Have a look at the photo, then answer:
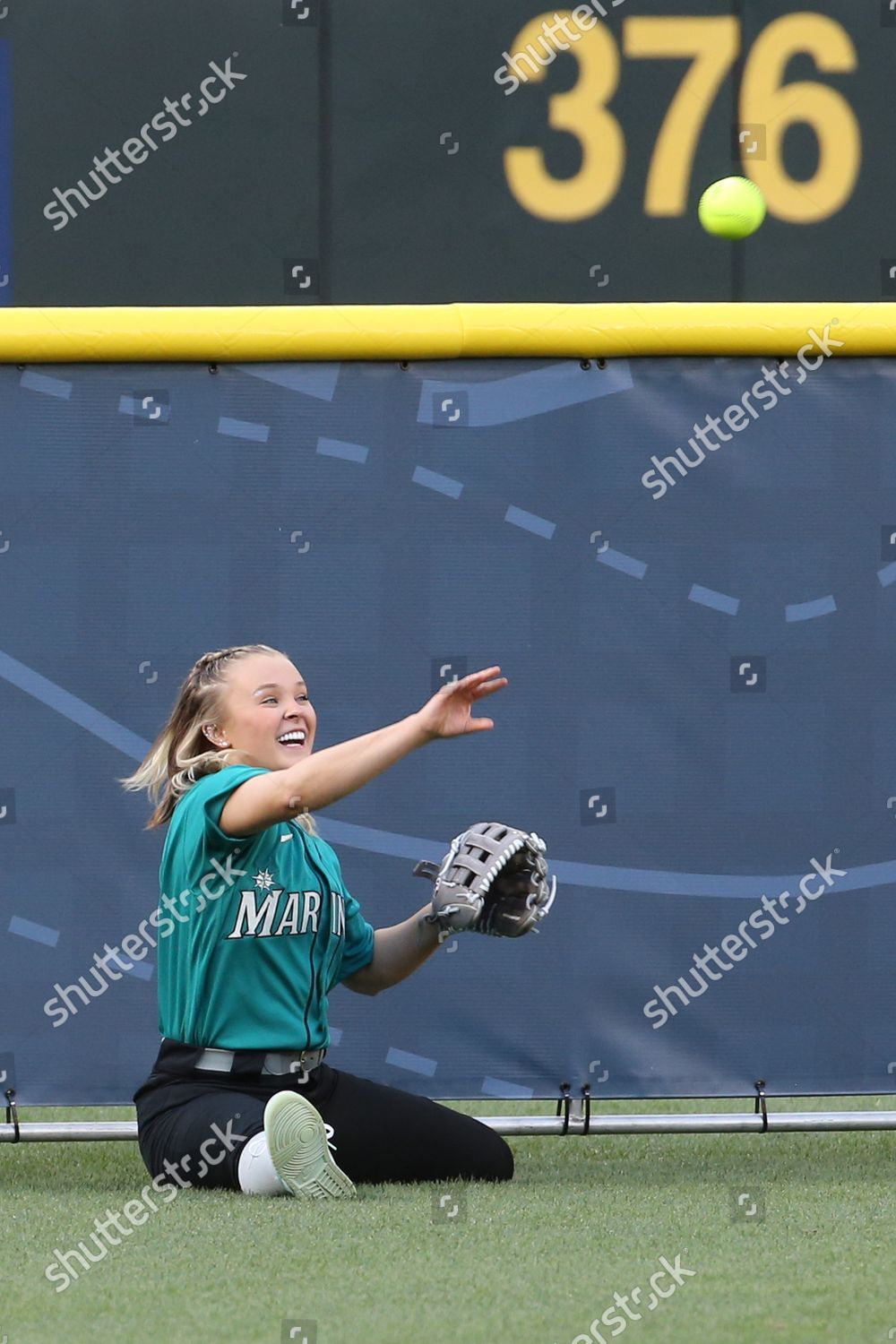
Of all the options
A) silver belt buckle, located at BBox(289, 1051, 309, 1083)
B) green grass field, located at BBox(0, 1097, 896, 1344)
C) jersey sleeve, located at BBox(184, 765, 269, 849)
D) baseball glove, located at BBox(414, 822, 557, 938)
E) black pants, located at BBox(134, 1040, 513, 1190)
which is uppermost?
jersey sleeve, located at BBox(184, 765, 269, 849)

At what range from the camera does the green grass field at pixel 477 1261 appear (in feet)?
7.29

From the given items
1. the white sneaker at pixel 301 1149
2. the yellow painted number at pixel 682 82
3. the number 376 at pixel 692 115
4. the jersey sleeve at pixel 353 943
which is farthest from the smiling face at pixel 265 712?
the yellow painted number at pixel 682 82

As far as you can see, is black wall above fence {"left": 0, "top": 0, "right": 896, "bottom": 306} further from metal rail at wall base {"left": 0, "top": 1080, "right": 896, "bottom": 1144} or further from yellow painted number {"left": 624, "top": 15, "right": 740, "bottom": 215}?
metal rail at wall base {"left": 0, "top": 1080, "right": 896, "bottom": 1144}

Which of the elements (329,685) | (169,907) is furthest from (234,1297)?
(329,685)

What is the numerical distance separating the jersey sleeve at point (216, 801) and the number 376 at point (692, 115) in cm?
386

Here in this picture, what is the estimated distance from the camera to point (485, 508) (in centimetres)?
356

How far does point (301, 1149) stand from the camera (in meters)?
2.90

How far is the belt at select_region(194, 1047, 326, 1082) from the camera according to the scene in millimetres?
3115

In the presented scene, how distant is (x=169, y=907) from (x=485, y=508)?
3.03 feet

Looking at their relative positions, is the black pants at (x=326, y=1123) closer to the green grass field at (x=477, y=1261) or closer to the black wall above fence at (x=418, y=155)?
the green grass field at (x=477, y=1261)

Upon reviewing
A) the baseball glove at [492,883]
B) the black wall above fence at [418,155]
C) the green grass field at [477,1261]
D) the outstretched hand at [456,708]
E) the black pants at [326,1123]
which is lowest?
the green grass field at [477,1261]

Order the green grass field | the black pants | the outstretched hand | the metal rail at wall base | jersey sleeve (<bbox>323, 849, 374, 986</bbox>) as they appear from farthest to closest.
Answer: the metal rail at wall base
jersey sleeve (<bbox>323, 849, 374, 986</bbox>)
the black pants
the outstretched hand
the green grass field

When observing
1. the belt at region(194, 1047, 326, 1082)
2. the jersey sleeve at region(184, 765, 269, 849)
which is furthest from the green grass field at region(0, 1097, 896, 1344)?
the jersey sleeve at region(184, 765, 269, 849)

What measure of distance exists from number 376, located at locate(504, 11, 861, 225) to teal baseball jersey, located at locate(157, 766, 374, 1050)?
384 cm
